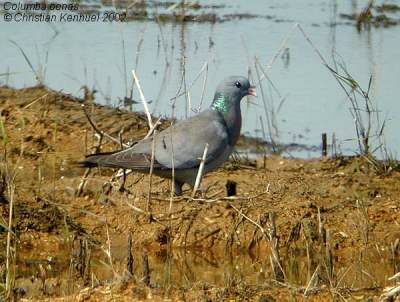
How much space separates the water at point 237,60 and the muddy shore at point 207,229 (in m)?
1.39

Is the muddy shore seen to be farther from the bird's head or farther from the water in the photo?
the water

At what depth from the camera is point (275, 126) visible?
35.5 feet

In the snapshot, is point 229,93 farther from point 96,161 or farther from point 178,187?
point 96,161

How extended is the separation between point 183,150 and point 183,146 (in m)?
0.03

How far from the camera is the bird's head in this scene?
9227 mm

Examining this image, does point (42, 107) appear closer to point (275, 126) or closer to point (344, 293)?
point (275, 126)

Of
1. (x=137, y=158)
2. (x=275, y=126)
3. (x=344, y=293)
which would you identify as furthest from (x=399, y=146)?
(x=344, y=293)

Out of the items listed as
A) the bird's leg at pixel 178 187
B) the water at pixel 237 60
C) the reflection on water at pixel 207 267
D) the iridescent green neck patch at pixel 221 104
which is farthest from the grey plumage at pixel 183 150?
the water at pixel 237 60

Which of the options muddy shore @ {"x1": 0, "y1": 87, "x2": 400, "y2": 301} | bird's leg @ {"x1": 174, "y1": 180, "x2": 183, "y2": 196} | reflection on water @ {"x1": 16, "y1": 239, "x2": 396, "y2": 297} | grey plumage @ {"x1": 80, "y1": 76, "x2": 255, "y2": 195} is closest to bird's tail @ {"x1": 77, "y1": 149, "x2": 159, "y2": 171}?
grey plumage @ {"x1": 80, "y1": 76, "x2": 255, "y2": 195}

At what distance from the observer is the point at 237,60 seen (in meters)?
13.4

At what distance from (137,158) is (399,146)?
2.88m

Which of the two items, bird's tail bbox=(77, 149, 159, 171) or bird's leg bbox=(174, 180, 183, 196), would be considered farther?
bird's leg bbox=(174, 180, 183, 196)

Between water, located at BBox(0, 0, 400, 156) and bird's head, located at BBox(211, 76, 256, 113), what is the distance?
137cm

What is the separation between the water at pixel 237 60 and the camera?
11539 mm
